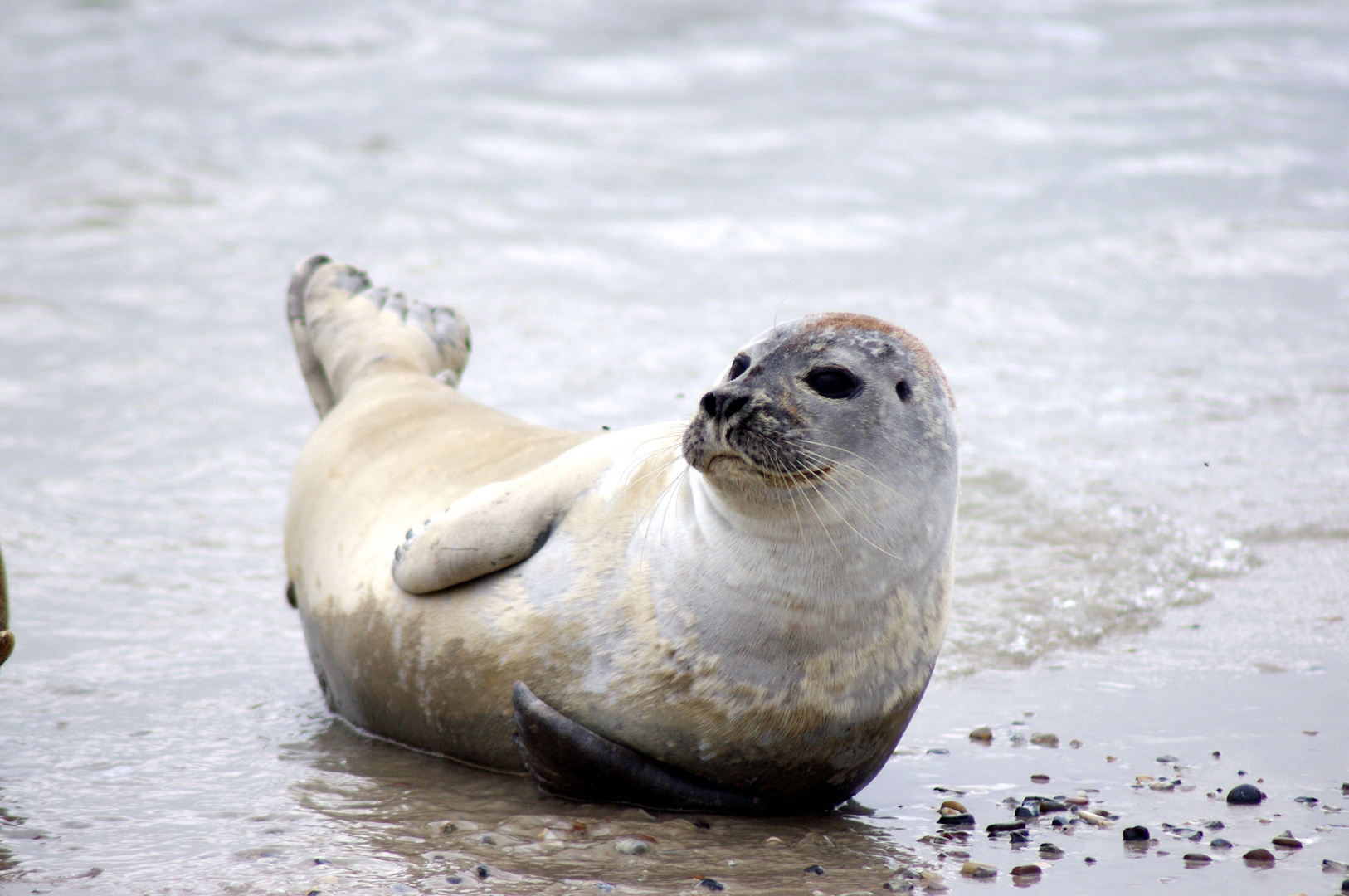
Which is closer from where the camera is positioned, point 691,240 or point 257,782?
point 257,782

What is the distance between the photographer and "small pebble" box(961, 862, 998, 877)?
8.82 feet

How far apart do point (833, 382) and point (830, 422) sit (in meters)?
0.09

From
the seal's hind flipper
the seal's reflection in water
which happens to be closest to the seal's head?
the seal's reflection in water

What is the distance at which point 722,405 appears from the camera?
102 inches

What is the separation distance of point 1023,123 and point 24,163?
9.57 m

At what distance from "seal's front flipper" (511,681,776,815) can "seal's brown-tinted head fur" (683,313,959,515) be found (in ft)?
2.06

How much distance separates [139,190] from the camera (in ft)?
36.3

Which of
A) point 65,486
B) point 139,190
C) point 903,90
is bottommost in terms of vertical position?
point 65,486

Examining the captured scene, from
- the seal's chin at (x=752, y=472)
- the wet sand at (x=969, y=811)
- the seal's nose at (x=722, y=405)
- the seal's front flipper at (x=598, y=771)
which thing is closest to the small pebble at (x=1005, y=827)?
the wet sand at (x=969, y=811)

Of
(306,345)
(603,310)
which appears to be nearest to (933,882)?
(306,345)

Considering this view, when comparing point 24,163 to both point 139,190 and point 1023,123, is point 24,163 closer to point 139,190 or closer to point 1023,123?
point 139,190

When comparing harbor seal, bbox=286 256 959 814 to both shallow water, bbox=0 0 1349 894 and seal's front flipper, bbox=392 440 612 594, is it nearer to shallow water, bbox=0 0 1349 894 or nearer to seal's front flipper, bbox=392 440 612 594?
seal's front flipper, bbox=392 440 612 594

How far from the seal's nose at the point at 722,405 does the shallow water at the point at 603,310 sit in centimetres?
85

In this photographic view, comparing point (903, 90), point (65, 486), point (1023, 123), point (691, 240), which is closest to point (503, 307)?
point (691, 240)
